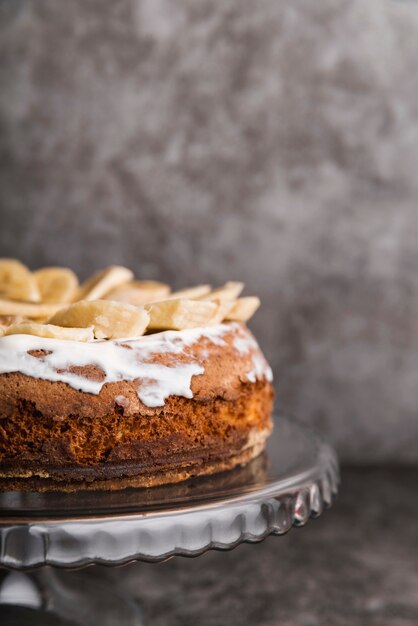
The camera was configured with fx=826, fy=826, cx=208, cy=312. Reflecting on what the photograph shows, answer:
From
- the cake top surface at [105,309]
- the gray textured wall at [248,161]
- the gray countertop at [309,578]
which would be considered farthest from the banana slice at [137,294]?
the gray textured wall at [248,161]

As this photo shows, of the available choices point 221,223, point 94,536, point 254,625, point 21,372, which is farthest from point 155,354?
point 221,223

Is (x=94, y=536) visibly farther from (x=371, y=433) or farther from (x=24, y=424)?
(x=371, y=433)

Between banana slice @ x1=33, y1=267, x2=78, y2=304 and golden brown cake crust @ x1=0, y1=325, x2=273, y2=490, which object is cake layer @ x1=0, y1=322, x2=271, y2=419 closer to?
golden brown cake crust @ x1=0, y1=325, x2=273, y2=490

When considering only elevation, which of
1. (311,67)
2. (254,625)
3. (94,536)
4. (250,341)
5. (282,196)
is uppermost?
(311,67)

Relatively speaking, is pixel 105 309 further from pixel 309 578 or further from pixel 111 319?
pixel 309 578

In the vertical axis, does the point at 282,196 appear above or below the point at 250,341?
above

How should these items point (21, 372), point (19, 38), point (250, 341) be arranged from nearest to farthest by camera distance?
1. point (21, 372)
2. point (250, 341)
3. point (19, 38)

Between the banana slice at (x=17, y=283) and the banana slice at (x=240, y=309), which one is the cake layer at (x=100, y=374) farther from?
the banana slice at (x=17, y=283)

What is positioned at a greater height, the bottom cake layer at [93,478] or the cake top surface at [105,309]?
the cake top surface at [105,309]
